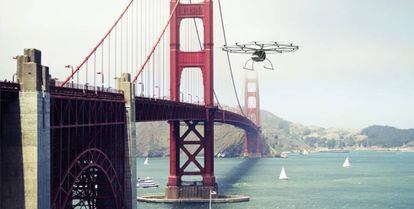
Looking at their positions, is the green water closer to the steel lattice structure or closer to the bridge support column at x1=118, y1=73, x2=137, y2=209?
the bridge support column at x1=118, y1=73, x2=137, y2=209

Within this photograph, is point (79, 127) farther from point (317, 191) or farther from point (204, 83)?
point (317, 191)

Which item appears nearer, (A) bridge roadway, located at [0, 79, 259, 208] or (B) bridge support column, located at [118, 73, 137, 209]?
(A) bridge roadway, located at [0, 79, 259, 208]

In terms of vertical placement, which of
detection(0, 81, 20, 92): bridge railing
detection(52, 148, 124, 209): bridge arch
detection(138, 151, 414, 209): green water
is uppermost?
detection(0, 81, 20, 92): bridge railing

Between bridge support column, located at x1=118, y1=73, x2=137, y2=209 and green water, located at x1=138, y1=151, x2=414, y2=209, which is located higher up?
bridge support column, located at x1=118, y1=73, x2=137, y2=209

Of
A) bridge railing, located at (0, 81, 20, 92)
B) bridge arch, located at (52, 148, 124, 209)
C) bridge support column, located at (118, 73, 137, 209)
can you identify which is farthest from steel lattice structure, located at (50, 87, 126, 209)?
bridge railing, located at (0, 81, 20, 92)

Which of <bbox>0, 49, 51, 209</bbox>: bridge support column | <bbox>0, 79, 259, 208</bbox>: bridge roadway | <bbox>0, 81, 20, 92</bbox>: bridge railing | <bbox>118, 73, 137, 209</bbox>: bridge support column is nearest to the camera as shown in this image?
<bbox>0, 81, 20, 92</bbox>: bridge railing

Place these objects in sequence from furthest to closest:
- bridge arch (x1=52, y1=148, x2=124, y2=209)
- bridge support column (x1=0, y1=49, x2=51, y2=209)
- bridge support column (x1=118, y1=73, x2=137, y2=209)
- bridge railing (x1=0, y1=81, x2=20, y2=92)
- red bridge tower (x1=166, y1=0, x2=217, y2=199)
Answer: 1. red bridge tower (x1=166, y1=0, x2=217, y2=199)
2. bridge support column (x1=118, y1=73, x2=137, y2=209)
3. bridge arch (x1=52, y1=148, x2=124, y2=209)
4. bridge support column (x1=0, y1=49, x2=51, y2=209)
5. bridge railing (x1=0, y1=81, x2=20, y2=92)
